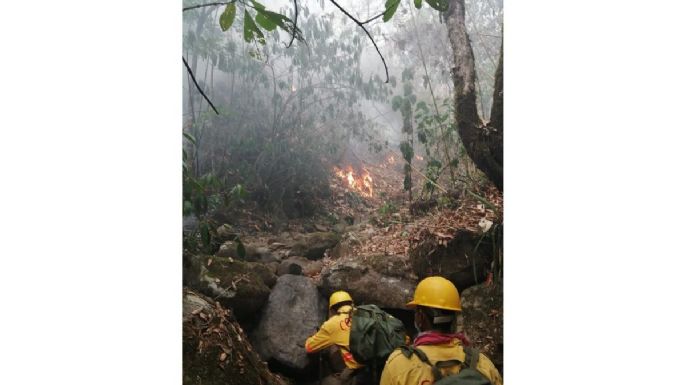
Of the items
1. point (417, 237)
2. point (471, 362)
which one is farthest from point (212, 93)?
point (471, 362)

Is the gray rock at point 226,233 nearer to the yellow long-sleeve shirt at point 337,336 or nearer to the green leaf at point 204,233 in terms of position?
the green leaf at point 204,233

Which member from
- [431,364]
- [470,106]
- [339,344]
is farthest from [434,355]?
[470,106]

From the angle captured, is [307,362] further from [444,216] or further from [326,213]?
[444,216]

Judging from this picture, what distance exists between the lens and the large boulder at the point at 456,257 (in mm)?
3518

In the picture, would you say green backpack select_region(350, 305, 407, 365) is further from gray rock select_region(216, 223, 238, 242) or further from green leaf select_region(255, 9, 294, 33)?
green leaf select_region(255, 9, 294, 33)

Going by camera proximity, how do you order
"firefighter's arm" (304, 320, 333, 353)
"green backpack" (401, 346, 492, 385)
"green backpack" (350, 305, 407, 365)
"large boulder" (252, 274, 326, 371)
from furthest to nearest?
"large boulder" (252, 274, 326, 371)
"firefighter's arm" (304, 320, 333, 353)
"green backpack" (350, 305, 407, 365)
"green backpack" (401, 346, 492, 385)

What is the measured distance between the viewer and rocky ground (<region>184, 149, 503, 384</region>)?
3418mm

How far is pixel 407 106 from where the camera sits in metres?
3.65

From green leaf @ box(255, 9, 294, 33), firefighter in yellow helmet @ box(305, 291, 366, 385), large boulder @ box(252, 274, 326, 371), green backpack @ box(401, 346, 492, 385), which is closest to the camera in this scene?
green backpack @ box(401, 346, 492, 385)

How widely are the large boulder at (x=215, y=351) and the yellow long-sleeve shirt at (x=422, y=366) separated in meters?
1.15

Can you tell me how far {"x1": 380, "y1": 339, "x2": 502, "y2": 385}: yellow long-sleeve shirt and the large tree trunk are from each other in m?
1.37

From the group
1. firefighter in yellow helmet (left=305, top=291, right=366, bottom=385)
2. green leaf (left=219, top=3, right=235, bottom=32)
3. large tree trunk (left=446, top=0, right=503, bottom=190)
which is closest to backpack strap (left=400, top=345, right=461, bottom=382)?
firefighter in yellow helmet (left=305, top=291, right=366, bottom=385)

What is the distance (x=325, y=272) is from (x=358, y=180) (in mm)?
659
